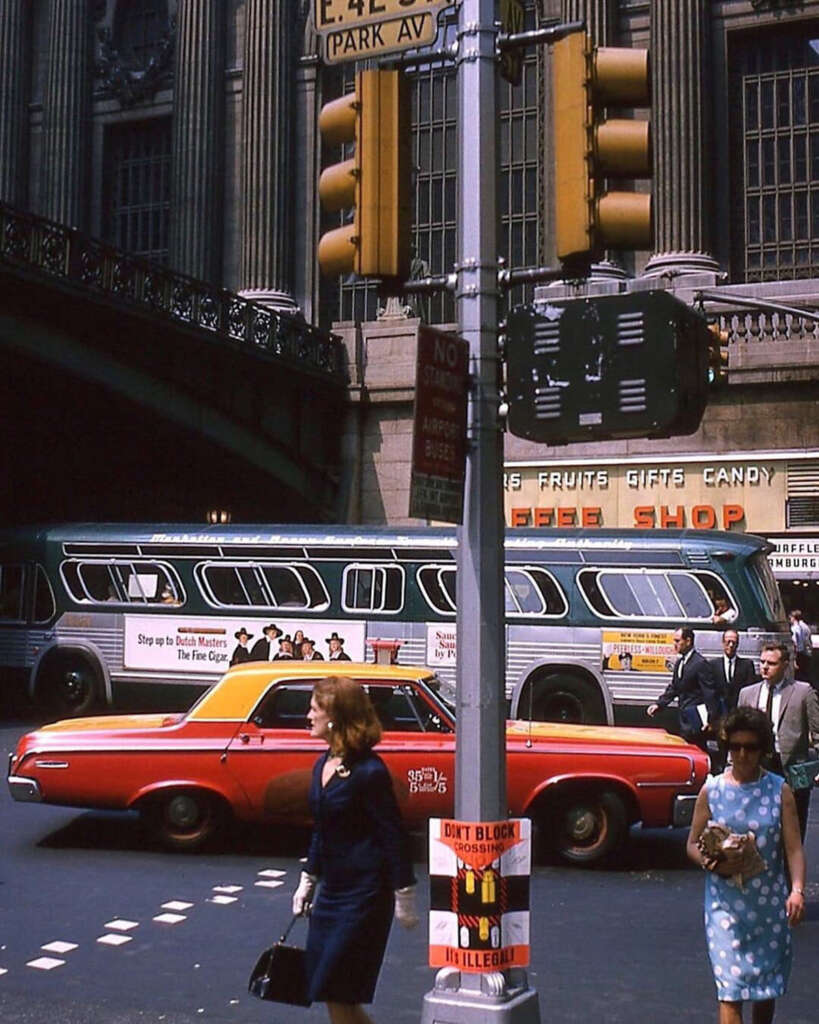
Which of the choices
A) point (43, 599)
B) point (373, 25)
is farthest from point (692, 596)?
point (373, 25)

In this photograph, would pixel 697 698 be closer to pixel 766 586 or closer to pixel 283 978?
pixel 766 586

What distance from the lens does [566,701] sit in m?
20.5

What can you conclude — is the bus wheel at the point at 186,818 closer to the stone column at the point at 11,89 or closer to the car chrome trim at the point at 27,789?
the car chrome trim at the point at 27,789

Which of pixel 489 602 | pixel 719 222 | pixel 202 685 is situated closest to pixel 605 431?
pixel 489 602

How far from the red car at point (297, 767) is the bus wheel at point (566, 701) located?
903 centimetres

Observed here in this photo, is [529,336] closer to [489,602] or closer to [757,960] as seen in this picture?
[489,602]

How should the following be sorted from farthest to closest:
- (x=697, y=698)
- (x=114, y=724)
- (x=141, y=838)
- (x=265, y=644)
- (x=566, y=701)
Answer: (x=265, y=644) → (x=566, y=701) → (x=697, y=698) → (x=141, y=838) → (x=114, y=724)

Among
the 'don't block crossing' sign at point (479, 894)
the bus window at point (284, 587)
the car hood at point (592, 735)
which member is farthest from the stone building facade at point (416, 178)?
the 'don't block crossing' sign at point (479, 894)

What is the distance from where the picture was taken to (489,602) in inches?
222

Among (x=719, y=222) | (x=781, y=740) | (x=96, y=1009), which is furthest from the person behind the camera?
(x=719, y=222)

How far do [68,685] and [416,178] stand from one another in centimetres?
1666

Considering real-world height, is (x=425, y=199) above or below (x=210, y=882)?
above

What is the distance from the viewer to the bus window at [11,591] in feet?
78.8

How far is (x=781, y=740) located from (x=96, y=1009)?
482 centimetres
